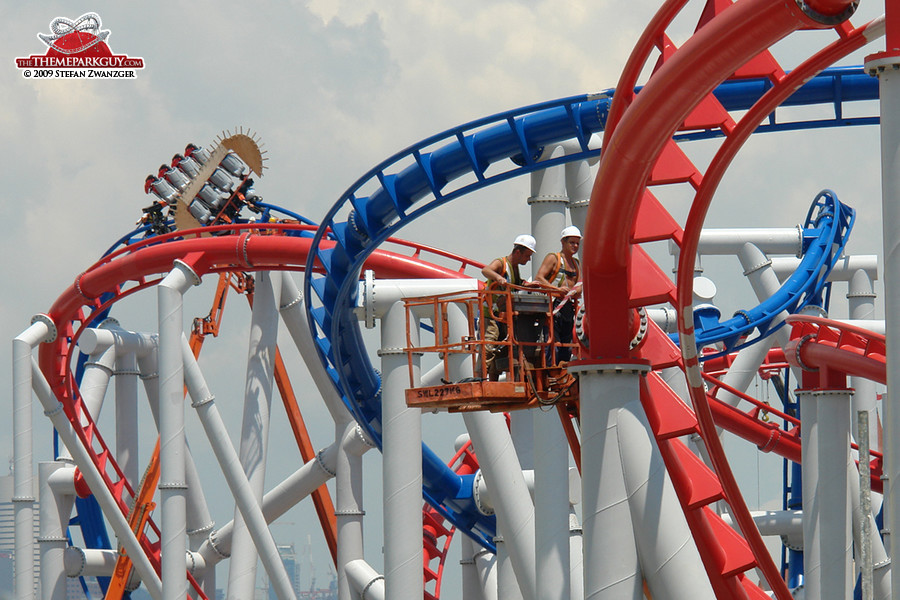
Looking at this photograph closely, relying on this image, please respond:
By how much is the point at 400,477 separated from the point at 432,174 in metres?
3.05

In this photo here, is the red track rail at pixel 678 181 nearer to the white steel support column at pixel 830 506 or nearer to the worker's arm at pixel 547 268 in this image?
the worker's arm at pixel 547 268

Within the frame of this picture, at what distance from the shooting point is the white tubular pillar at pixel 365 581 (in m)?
17.4

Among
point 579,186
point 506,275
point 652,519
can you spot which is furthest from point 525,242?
point 579,186

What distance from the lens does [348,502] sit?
18500mm

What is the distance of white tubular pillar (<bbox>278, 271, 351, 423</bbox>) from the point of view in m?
19.0

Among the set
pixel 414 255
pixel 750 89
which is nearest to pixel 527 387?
pixel 750 89

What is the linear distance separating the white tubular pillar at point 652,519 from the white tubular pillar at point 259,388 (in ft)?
32.4

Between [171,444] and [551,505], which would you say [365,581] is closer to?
[171,444]

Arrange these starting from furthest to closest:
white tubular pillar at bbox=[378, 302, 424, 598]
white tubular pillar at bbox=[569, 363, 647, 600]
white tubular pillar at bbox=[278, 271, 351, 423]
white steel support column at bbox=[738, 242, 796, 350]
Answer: white steel support column at bbox=[738, 242, 796, 350]
white tubular pillar at bbox=[278, 271, 351, 423]
white tubular pillar at bbox=[378, 302, 424, 598]
white tubular pillar at bbox=[569, 363, 647, 600]

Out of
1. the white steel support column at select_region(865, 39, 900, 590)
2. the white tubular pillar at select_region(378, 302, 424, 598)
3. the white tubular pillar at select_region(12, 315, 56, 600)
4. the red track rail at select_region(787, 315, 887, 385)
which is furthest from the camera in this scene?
the white tubular pillar at select_region(12, 315, 56, 600)

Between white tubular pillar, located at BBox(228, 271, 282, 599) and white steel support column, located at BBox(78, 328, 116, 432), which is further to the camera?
white steel support column, located at BBox(78, 328, 116, 432)

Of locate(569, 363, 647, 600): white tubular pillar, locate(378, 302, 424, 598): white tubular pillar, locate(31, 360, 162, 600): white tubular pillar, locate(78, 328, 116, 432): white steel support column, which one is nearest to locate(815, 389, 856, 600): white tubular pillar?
locate(378, 302, 424, 598): white tubular pillar

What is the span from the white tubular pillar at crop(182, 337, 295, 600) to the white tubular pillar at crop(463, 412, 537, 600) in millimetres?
4796

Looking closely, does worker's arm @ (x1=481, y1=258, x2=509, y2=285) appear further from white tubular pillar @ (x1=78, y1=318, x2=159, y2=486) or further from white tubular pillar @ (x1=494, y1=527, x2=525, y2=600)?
white tubular pillar @ (x1=78, y1=318, x2=159, y2=486)
